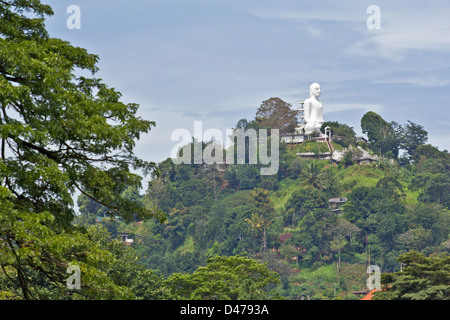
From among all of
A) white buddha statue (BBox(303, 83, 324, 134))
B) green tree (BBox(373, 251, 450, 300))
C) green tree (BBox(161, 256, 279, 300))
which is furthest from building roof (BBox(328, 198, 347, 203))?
green tree (BBox(161, 256, 279, 300))

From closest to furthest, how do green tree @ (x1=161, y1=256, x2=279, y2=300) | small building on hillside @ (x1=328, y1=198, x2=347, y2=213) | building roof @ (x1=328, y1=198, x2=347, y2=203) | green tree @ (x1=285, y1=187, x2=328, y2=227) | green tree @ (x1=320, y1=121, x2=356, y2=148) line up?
green tree @ (x1=161, y1=256, x2=279, y2=300), green tree @ (x1=285, y1=187, x2=328, y2=227), building roof @ (x1=328, y1=198, x2=347, y2=203), small building on hillside @ (x1=328, y1=198, x2=347, y2=213), green tree @ (x1=320, y1=121, x2=356, y2=148)

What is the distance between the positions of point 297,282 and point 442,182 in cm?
2299

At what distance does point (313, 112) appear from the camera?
99938 mm

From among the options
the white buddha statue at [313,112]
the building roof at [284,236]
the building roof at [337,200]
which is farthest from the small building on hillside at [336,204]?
the white buddha statue at [313,112]

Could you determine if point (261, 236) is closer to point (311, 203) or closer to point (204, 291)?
point (311, 203)

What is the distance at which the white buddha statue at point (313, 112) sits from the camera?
9975cm

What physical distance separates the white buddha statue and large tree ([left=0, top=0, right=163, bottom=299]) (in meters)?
86.5

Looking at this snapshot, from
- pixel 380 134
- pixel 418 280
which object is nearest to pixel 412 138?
pixel 380 134

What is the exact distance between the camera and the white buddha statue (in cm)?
9975

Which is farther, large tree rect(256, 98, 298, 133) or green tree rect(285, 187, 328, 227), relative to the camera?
large tree rect(256, 98, 298, 133)

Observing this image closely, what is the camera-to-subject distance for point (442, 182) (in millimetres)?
89562

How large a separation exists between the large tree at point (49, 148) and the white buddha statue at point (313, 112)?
8655cm

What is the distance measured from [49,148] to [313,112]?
88.1 m

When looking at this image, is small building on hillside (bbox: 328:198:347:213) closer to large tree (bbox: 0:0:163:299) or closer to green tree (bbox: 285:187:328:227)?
green tree (bbox: 285:187:328:227)
